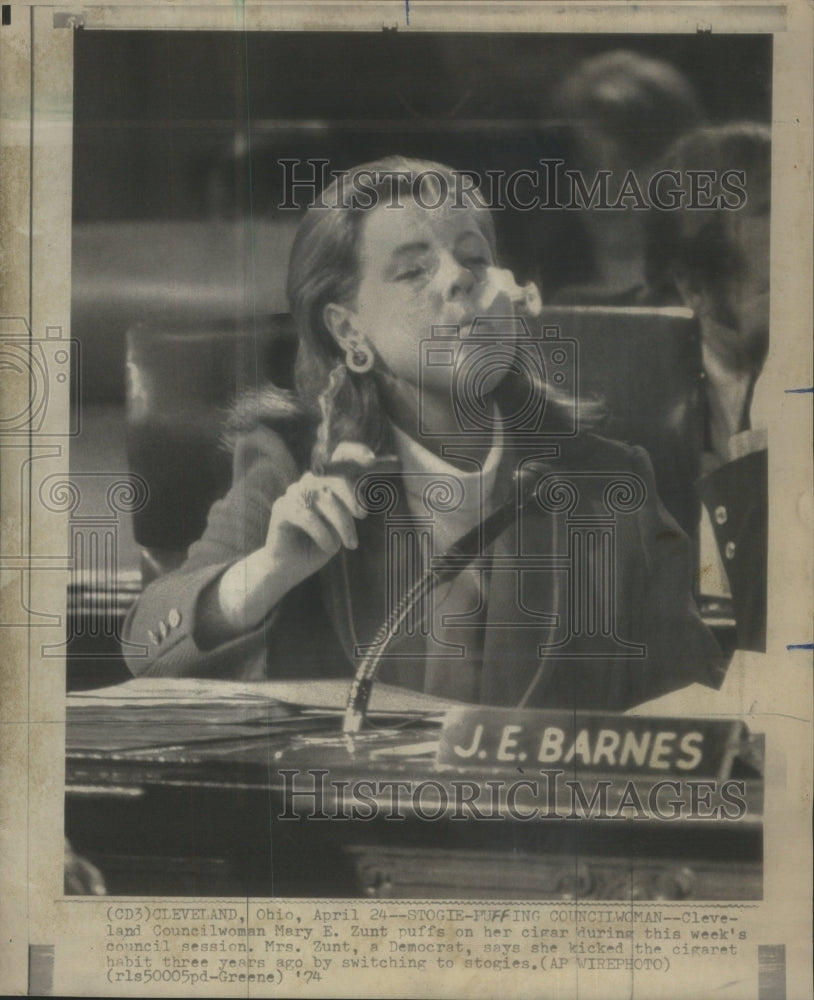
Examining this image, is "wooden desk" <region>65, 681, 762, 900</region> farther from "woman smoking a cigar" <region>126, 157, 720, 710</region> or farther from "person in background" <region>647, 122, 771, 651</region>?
"person in background" <region>647, 122, 771, 651</region>

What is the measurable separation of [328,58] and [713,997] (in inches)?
108

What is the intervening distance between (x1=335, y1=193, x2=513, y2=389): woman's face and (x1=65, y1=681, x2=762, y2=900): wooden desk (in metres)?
1.03

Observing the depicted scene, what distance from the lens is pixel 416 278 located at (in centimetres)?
242

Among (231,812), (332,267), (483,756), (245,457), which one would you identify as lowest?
(231,812)

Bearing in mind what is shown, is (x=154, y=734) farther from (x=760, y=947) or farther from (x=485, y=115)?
(x=485, y=115)

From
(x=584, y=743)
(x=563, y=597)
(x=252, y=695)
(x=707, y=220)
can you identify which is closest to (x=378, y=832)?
(x=252, y=695)

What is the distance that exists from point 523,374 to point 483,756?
3.41 feet

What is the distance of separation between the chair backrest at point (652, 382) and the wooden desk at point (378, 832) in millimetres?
844

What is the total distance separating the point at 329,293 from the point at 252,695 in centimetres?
111

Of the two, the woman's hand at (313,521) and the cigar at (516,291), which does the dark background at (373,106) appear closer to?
the cigar at (516,291)

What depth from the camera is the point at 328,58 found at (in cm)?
241

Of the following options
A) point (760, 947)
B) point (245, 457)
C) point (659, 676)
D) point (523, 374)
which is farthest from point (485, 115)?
point (760, 947)

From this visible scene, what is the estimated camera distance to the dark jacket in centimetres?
239

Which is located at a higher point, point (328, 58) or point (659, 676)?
point (328, 58)
